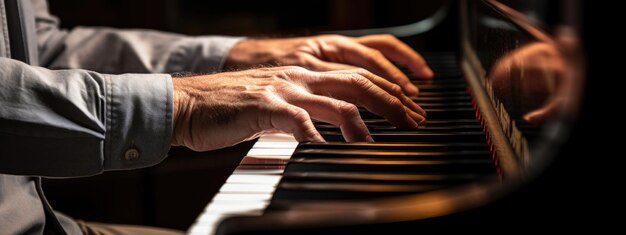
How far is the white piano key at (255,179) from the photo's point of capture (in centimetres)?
74

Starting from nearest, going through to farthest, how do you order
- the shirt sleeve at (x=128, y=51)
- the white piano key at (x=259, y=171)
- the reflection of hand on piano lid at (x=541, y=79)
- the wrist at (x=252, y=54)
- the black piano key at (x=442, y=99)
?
the reflection of hand on piano lid at (x=541, y=79) → the white piano key at (x=259, y=171) → the black piano key at (x=442, y=99) → the wrist at (x=252, y=54) → the shirt sleeve at (x=128, y=51)

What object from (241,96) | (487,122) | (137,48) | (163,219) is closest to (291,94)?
(241,96)

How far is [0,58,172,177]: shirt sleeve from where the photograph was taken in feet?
2.74

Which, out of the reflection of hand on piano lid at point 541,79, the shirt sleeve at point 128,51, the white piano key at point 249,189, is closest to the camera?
the reflection of hand on piano lid at point 541,79

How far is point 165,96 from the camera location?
86 centimetres

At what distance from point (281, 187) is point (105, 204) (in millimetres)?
1768

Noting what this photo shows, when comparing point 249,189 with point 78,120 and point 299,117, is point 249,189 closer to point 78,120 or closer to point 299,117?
point 299,117

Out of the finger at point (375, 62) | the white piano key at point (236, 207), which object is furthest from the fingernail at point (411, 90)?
the white piano key at point (236, 207)

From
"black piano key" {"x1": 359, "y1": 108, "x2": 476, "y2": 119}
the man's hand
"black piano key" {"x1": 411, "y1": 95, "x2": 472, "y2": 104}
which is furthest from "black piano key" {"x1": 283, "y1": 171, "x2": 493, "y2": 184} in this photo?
the man's hand

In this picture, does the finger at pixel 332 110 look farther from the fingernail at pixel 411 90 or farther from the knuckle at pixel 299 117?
the fingernail at pixel 411 90

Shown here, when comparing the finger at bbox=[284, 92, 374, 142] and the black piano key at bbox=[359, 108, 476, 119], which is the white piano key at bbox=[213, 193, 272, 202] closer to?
the finger at bbox=[284, 92, 374, 142]

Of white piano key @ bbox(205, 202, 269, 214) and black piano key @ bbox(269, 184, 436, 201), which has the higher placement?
black piano key @ bbox(269, 184, 436, 201)

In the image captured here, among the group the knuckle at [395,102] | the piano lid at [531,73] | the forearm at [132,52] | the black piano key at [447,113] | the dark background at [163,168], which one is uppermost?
the piano lid at [531,73]

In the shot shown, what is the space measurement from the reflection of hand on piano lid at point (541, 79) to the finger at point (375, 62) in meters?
0.17
